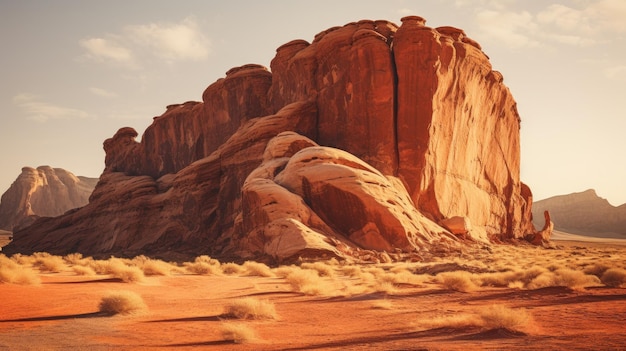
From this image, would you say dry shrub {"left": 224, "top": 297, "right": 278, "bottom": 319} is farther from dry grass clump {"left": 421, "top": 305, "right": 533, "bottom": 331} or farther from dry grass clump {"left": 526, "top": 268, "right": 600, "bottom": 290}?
dry grass clump {"left": 526, "top": 268, "right": 600, "bottom": 290}

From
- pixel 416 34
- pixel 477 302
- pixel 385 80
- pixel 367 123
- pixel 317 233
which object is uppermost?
pixel 416 34

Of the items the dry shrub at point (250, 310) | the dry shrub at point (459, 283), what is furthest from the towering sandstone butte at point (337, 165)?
the dry shrub at point (250, 310)

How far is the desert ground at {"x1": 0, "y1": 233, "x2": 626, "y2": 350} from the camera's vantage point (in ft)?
21.8

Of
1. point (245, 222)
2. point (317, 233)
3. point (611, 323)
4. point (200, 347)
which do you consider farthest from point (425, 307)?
point (245, 222)

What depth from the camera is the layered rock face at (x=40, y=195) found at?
10956cm

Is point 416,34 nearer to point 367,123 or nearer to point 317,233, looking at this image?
point 367,123

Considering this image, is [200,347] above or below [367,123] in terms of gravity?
below

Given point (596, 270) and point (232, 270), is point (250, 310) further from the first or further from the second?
point (596, 270)

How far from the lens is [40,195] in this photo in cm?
11688

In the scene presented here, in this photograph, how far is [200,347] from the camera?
6.52 meters

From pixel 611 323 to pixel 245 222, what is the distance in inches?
921

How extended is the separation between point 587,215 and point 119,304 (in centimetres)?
17468

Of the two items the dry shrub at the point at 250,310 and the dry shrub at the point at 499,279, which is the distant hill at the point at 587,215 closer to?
the dry shrub at the point at 499,279

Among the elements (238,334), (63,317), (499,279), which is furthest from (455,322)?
(499,279)
